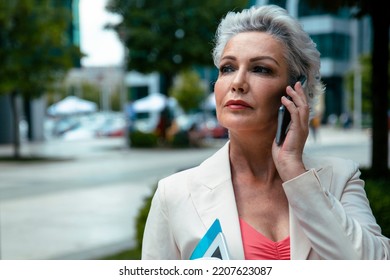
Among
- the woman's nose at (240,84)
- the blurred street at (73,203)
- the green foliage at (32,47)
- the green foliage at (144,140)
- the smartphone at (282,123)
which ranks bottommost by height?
the green foliage at (144,140)

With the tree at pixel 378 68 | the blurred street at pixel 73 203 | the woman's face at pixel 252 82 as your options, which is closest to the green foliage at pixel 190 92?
the blurred street at pixel 73 203

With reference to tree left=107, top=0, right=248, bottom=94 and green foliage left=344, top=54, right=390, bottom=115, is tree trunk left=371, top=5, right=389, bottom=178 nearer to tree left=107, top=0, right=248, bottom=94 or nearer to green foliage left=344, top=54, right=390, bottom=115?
tree left=107, top=0, right=248, bottom=94

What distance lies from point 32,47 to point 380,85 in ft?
50.2

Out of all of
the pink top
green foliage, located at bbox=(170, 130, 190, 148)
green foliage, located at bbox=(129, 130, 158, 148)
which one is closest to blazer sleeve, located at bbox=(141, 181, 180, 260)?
the pink top

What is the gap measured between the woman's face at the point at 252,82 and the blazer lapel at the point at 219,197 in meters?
0.15

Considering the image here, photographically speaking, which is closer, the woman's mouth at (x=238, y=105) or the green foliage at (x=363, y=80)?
the woman's mouth at (x=238, y=105)

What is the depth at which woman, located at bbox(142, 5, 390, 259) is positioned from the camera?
149 cm

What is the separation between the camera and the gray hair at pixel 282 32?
1605mm

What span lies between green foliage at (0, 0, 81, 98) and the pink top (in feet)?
59.8

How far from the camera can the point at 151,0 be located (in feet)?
81.6

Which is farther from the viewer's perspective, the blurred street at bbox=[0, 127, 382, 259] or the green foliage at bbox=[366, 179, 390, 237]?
the blurred street at bbox=[0, 127, 382, 259]

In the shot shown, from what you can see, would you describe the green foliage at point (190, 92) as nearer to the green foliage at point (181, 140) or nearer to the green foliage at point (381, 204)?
the green foliage at point (181, 140)

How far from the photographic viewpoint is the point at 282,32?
5.28 ft
